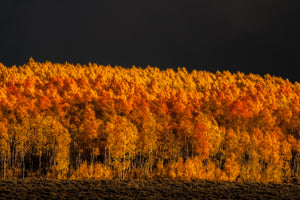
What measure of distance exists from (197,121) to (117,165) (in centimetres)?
2738

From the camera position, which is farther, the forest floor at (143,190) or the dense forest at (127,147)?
the dense forest at (127,147)

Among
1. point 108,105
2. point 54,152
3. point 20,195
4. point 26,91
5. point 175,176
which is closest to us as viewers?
point 20,195

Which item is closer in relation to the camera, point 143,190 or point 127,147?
point 143,190

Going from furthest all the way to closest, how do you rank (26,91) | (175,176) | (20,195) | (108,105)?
(26,91) → (108,105) → (175,176) → (20,195)

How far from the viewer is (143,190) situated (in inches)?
2058

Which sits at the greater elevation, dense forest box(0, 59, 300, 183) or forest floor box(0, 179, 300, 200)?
dense forest box(0, 59, 300, 183)

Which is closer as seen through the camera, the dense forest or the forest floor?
the forest floor

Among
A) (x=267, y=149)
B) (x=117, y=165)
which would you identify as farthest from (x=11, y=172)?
(x=267, y=149)

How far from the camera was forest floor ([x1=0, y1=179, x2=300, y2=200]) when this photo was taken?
150 ft

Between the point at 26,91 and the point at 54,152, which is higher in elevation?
the point at 26,91

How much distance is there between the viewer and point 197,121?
301 ft

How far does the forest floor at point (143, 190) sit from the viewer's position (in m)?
45.8

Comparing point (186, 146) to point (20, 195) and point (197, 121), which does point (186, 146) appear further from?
point (20, 195)

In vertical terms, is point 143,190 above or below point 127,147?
below
